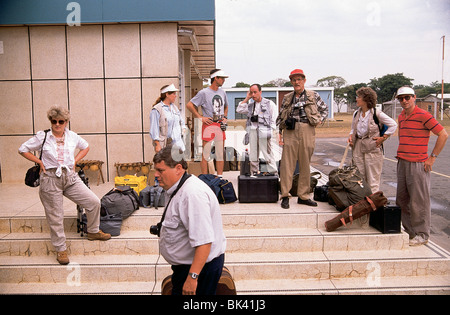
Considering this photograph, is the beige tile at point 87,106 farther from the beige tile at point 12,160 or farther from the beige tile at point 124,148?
the beige tile at point 12,160

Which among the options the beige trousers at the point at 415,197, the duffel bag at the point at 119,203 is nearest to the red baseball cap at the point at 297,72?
the beige trousers at the point at 415,197

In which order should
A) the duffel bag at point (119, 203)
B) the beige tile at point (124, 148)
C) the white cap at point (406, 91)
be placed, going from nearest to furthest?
1. the white cap at point (406, 91)
2. the duffel bag at point (119, 203)
3. the beige tile at point (124, 148)

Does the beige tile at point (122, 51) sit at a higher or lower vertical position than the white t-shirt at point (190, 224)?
higher

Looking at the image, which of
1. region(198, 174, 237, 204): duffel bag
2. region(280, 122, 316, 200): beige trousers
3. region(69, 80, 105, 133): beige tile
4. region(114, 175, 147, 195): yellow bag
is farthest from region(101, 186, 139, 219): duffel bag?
region(69, 80, 105, 133): beige tile

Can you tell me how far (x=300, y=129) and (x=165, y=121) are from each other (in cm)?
212

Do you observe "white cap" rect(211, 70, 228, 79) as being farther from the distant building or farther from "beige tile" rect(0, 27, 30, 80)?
"beige tile" rect(0, 27, 30, 80)

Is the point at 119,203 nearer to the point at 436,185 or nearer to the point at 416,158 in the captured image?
the point at 416,158

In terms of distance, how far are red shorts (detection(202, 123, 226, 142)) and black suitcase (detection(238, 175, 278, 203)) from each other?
1067 millimetres

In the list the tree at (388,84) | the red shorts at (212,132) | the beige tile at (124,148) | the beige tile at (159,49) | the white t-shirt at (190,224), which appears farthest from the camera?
the tree at (388,84)

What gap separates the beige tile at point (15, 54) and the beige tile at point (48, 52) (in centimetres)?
14

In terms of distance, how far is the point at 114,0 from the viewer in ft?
24.9

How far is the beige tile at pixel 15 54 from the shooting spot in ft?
25.8

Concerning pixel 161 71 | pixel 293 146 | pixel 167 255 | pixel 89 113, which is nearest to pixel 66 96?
pixel 89 113
